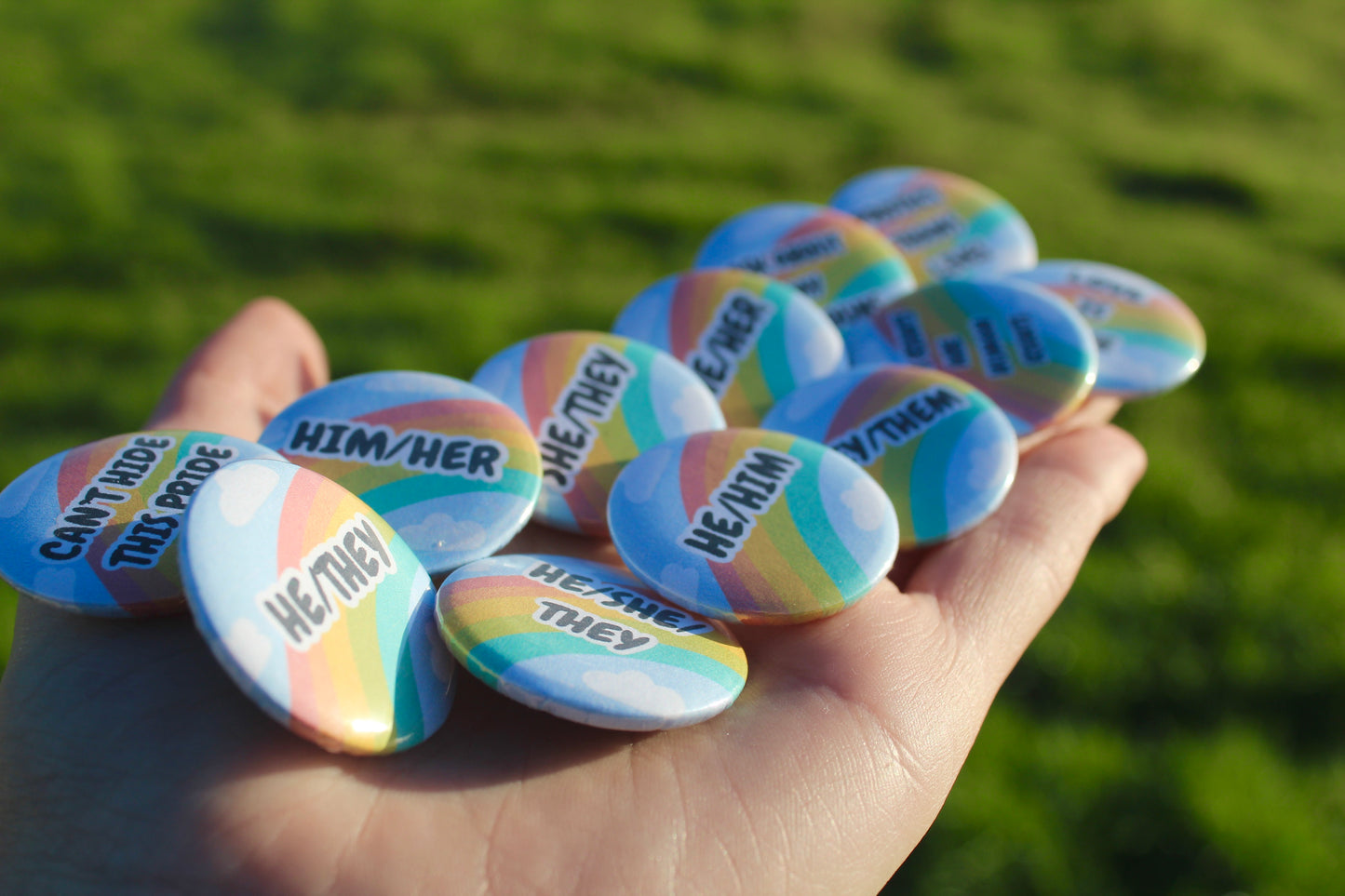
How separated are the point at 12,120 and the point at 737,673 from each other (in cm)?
536

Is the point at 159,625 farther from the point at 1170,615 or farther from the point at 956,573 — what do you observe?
the point at 1170,615

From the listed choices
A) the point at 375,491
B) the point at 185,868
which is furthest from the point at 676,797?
the point at 375,491

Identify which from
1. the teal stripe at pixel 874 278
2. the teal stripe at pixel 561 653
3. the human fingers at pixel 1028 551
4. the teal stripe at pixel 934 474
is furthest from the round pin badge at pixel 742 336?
the teal stripe at pixel 561 653

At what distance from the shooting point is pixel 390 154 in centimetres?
550

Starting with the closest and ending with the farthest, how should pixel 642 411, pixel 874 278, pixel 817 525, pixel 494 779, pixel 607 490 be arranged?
pixel 494 779 → pixel 817 525 → pixel 607 490 → pixel 642 411 → pixel 874 278

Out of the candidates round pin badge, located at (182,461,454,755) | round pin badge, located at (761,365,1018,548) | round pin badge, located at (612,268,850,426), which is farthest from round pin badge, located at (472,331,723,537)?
round pin badge, located at (182,461,454,755)

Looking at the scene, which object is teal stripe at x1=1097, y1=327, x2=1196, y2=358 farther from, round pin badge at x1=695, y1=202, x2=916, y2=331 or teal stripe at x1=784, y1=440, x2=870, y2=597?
teal stripe at x1=784, y1=440, x2=870, y2=597

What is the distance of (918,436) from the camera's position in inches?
105

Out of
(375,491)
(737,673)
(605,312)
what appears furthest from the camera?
(605,312)

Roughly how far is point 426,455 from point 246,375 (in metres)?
0.80

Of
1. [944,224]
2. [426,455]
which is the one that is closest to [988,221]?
[944,224]

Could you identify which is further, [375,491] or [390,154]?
[390,154]

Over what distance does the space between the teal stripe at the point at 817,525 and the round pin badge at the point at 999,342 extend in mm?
809

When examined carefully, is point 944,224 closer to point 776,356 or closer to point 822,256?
point 822,256
